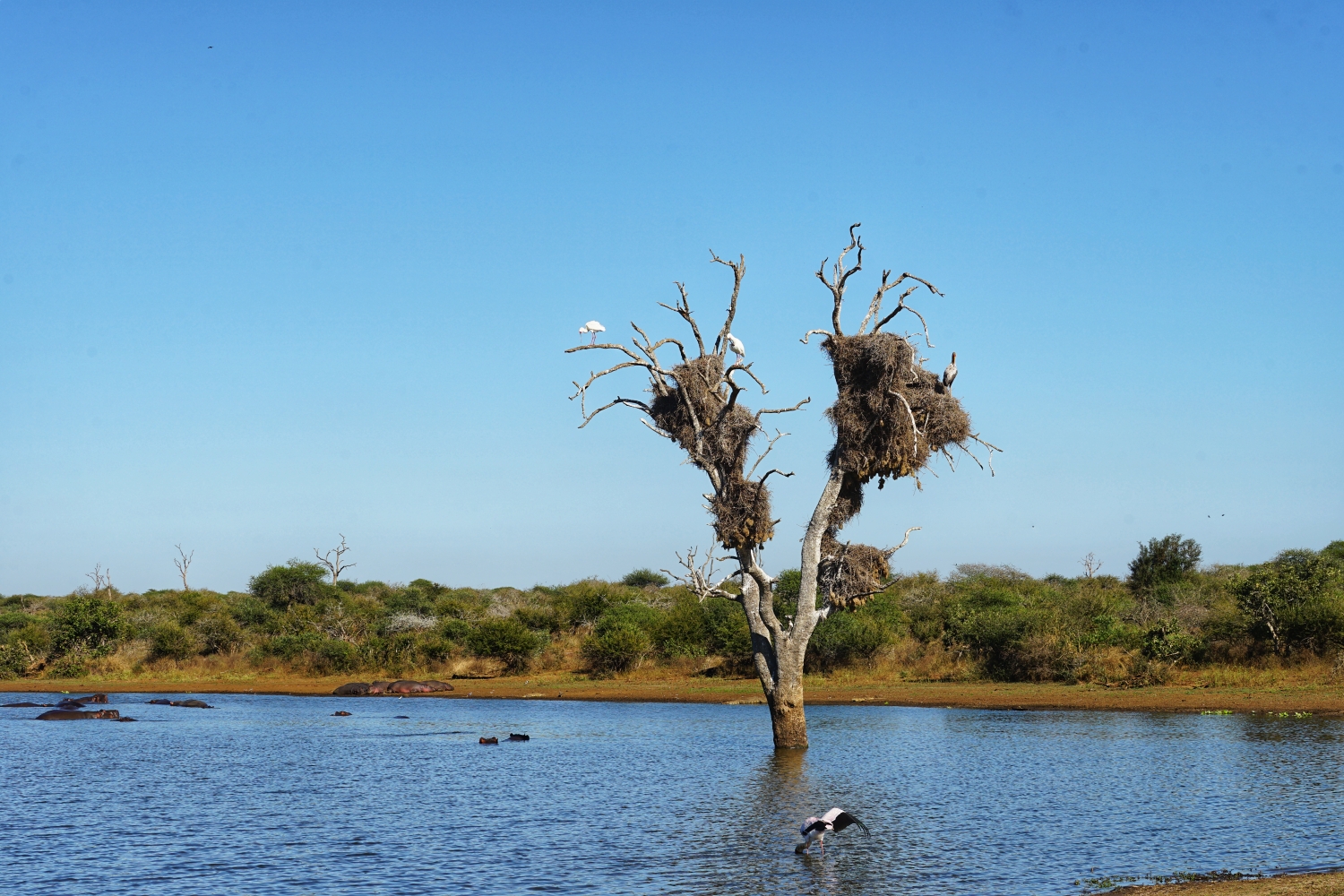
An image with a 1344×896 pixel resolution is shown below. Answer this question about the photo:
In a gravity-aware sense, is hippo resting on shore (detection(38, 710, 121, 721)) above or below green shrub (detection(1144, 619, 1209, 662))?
below

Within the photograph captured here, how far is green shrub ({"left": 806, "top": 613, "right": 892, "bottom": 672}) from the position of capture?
47.8m

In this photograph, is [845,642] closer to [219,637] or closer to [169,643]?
[169,643]

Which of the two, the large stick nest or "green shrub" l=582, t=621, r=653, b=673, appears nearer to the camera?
the large stick nest

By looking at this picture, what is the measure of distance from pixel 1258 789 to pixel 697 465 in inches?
490

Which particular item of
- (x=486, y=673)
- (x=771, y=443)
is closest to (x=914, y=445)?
(x=771, y=443)

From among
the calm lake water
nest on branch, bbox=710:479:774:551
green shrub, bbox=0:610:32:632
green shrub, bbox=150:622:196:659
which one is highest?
nest on branch, bbox=710:479:774:551

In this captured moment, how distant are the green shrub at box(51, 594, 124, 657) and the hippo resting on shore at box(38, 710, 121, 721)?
1996 centimetres

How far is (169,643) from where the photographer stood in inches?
2317

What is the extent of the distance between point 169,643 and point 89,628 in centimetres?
387

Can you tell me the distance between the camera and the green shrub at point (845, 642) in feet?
157

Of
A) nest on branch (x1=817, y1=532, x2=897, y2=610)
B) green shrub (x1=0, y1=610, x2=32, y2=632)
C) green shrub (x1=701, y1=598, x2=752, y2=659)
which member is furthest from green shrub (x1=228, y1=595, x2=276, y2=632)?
nest on branch (x1=817, y1=532, x2=897, y2=610)

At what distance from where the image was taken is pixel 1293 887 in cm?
1220

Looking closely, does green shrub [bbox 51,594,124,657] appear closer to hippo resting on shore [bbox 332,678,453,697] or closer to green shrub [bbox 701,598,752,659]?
hippo resting on shore [bbox 332,678,453,697]

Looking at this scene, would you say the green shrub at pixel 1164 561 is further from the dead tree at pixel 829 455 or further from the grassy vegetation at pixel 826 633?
the dead tree at pixel 829 455
